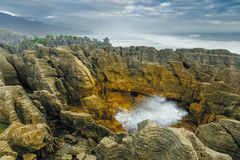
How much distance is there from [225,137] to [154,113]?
32004mm

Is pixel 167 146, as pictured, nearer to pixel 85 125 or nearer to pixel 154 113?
pixel 85 125

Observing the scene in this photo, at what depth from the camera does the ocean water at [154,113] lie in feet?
171

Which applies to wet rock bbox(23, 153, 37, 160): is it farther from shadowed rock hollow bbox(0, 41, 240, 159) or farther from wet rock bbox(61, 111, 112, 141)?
wet rock bbox(61, 111, 112, 141)

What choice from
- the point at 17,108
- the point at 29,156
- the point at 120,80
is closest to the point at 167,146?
the point at 29,156

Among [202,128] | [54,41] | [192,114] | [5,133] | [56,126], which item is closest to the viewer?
[202,128]

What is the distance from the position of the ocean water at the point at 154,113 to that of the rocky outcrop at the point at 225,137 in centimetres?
2555

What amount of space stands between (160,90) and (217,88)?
13008 mm

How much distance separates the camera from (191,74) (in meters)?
55.4

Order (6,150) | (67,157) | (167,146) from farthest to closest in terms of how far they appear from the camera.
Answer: (67,157), (6,150), (167,146)

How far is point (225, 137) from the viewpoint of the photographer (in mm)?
24328

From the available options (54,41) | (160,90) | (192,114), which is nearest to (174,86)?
(160,90)

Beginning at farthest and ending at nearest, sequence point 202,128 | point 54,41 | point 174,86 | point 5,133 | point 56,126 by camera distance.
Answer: point 54,41 → point 174,86 → point 56,126 → point 5,133 → point 202,128

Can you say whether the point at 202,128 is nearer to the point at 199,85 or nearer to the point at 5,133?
the point at 5,133

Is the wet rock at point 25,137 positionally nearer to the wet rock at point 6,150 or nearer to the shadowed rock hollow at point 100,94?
the shadowed rock hollow at point 100,94
